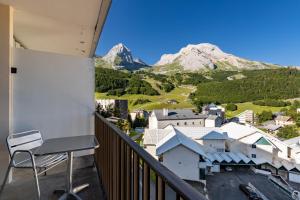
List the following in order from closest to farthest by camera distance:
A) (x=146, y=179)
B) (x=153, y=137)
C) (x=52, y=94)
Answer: (x=146, y=179)
(x=52, y=94)
(x=153, y=137)

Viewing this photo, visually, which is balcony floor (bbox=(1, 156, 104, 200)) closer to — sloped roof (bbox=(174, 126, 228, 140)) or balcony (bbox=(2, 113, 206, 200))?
balcony (bbox=(2, 113, 206, 200))

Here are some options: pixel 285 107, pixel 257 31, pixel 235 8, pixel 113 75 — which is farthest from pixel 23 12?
pixel 257 31

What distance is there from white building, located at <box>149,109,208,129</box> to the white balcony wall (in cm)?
1839

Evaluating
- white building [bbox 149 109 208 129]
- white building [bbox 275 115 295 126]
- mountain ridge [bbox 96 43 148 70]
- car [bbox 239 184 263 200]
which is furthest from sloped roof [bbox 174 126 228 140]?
mountain ridge [bbox 96 43 148 70]

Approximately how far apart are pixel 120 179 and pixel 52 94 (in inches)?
90.8

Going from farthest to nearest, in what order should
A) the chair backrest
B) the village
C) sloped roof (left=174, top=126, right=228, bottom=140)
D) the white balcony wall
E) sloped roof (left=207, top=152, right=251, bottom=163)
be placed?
sloped roof (left=174, top=126, right=228, bottom=140), sloped roof (left=207, top=152, right=251, bottom=163), the village, the white balcony wall, the chair backrest

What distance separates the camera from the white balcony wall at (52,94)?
2.92m

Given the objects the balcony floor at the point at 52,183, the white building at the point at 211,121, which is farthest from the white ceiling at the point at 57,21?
the white building at the point at 211,121

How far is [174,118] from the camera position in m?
23.7

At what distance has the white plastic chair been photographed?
185 cm

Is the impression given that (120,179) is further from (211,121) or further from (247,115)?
(247,115)

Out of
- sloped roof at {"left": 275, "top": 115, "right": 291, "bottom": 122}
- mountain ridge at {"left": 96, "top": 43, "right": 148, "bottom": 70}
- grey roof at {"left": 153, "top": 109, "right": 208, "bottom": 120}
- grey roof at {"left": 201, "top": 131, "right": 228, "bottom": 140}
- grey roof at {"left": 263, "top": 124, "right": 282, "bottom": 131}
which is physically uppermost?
mountain ridge at {"left": 96, "top": 43, "right": 148, "bottom": 70}

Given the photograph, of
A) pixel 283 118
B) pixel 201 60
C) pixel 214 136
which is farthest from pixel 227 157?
pixel 201 60

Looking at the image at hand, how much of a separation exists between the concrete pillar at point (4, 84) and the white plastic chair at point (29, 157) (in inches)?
14.2
